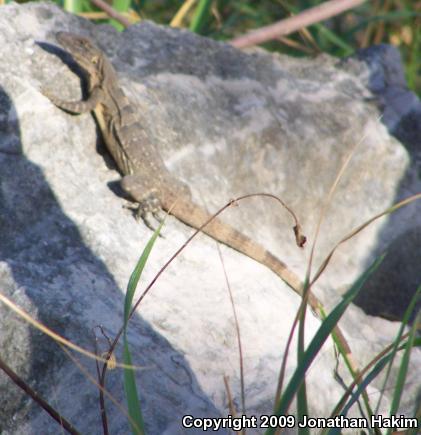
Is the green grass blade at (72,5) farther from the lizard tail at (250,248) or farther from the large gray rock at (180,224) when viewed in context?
the lizard tail at (250,248)

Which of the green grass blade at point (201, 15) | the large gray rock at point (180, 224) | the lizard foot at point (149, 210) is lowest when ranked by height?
the lizard foot at point (149, 210)

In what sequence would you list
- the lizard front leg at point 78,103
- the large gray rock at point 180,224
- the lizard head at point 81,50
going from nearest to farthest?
1. the large gray rock at point 180,224
2. the lizard front leg at point 78,103
3. the lizard head at point 81,50

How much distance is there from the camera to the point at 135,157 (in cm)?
527

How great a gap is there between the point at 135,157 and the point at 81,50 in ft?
2.74

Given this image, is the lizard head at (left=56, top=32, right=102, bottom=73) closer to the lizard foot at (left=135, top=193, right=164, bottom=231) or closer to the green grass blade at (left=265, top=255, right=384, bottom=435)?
the lizard foot at (left=135, top=193, right=164, bottom=231)

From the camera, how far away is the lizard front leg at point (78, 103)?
4980 mm

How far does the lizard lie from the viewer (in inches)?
193

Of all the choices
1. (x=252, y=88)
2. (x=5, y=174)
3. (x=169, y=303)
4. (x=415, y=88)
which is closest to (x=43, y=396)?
(x=169, y=303)

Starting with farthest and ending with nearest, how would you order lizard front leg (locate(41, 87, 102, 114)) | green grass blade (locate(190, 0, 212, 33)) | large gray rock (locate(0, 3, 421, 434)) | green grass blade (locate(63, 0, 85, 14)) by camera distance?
green grass blade (locate(190, 0, 212, 33)) → green grass blade (locate(63, 0, 85, 14)) → lizard front leg (locate(41, 87, 102, 114)) → large gray rock (locate(0, 3, 421, 434))

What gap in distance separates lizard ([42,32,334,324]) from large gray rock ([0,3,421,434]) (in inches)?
3.3

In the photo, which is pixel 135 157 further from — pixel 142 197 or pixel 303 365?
pixel 303 365

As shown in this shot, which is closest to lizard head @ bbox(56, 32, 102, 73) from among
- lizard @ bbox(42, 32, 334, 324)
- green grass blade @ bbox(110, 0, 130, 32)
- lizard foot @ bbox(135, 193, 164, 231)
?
lizard @ bbox(42, 32, 334, 324)

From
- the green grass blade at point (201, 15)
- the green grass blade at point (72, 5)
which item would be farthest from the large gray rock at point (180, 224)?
the green grass blade at point (201, 15)

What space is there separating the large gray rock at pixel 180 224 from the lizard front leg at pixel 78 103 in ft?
0.20
